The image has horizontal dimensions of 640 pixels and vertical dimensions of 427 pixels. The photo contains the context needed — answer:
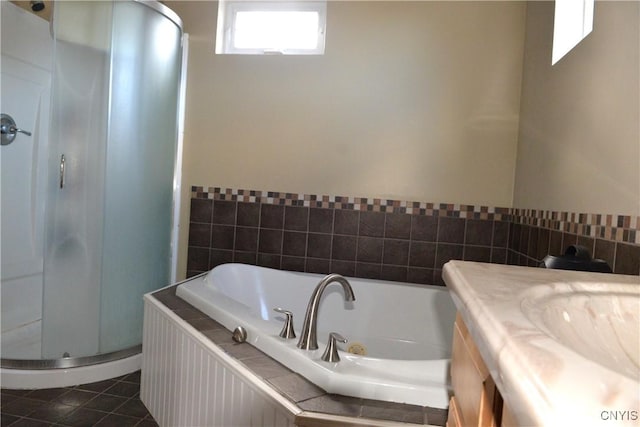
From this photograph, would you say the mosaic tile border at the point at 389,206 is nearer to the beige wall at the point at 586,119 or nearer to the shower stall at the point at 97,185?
the beige wall at the point at 586,119

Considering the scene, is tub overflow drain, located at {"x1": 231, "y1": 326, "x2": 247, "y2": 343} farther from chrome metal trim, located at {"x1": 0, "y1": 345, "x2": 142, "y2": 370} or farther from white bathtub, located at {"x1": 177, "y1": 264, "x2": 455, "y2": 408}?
chrome metal trim, located at {"x1": 0, "y1": 345, "x2": 142, "y2": 370}

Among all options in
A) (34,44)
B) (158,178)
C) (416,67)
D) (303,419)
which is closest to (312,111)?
(416,67)

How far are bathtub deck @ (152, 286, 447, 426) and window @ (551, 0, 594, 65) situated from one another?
1698 mm

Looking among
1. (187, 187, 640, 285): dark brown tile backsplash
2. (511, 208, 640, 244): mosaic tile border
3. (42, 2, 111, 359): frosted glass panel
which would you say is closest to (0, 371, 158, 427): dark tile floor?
(42, 2, 111, 359): frosted glass panel

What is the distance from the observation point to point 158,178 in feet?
8.70

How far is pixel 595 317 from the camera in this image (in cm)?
80

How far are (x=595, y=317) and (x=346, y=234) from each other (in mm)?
2120

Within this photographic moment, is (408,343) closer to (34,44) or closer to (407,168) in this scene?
(407,168)

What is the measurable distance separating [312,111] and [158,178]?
103cm

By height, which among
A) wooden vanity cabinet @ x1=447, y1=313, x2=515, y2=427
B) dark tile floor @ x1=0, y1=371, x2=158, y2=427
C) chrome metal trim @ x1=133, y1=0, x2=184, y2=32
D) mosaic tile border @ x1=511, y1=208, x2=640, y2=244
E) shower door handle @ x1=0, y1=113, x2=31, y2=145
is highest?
chrome metal trim @ x1=133, y1=0, x2=184, y2=32

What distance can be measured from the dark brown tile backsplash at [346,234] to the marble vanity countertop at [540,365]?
1931 millimetres

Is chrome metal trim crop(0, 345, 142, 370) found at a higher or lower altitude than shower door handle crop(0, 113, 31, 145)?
lower

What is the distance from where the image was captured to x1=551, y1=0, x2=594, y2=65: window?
6.59 ft

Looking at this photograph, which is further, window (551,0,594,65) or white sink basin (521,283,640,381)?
window (551,0,594,65)
